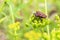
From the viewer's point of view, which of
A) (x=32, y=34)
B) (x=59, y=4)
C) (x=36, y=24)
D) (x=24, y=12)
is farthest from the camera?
(x=59, y=4)

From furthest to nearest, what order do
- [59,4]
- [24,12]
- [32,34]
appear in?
[59,4], [24,12], [32,34]

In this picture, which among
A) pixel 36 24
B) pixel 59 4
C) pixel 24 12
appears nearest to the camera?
pixel 36 24

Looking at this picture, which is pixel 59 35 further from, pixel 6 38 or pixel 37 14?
pixel 6 38

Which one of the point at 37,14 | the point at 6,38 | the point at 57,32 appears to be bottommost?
the point at 6,38

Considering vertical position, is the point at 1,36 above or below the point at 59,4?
below

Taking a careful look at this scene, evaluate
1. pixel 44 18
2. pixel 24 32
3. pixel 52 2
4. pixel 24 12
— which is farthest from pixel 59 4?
pixel 44 18

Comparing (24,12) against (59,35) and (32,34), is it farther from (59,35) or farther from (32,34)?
(59,35)

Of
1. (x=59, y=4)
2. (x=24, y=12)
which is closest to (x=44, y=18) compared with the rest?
(x=24, y=12)

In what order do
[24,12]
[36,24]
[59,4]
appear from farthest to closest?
[59,4], [24,12], [36,24]

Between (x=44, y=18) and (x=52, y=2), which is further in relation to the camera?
(x=52, y=2)
